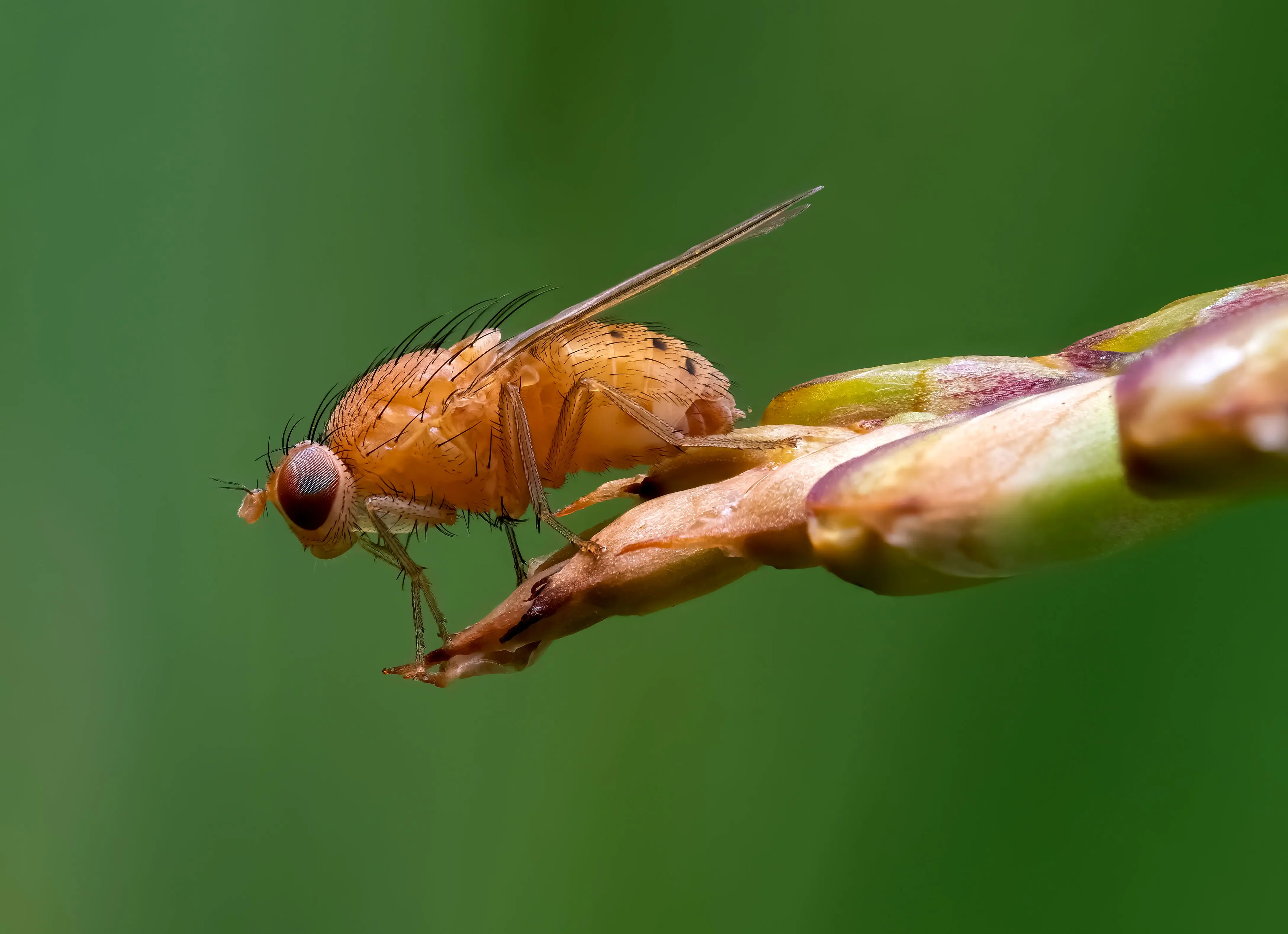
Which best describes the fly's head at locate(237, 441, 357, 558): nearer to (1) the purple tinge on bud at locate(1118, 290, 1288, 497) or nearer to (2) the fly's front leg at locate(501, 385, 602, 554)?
(2) the fly's front leg at locate(501, 385, 602, 554)

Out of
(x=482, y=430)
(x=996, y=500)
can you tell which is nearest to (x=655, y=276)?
(x=482, y=430)

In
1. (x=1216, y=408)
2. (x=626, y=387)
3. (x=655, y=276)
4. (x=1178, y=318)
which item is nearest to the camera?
(x=1216, y=408)

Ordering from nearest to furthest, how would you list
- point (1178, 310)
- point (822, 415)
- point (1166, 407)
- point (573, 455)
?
1. point (1166, 407)
2. point (1178, 310)
3. point (822, 415)
4. point (573, 455)

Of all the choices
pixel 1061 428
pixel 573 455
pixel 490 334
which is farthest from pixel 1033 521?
pixel 490 334

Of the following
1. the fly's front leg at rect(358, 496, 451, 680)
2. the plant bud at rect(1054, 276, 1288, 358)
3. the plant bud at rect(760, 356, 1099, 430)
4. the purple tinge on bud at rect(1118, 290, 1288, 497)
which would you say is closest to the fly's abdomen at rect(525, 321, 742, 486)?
the fly's front leg at rect(358, 496, 451, 680)

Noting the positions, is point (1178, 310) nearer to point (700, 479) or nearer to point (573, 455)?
point (700, 479)

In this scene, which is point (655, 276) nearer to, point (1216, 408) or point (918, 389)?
point (918, 389)
